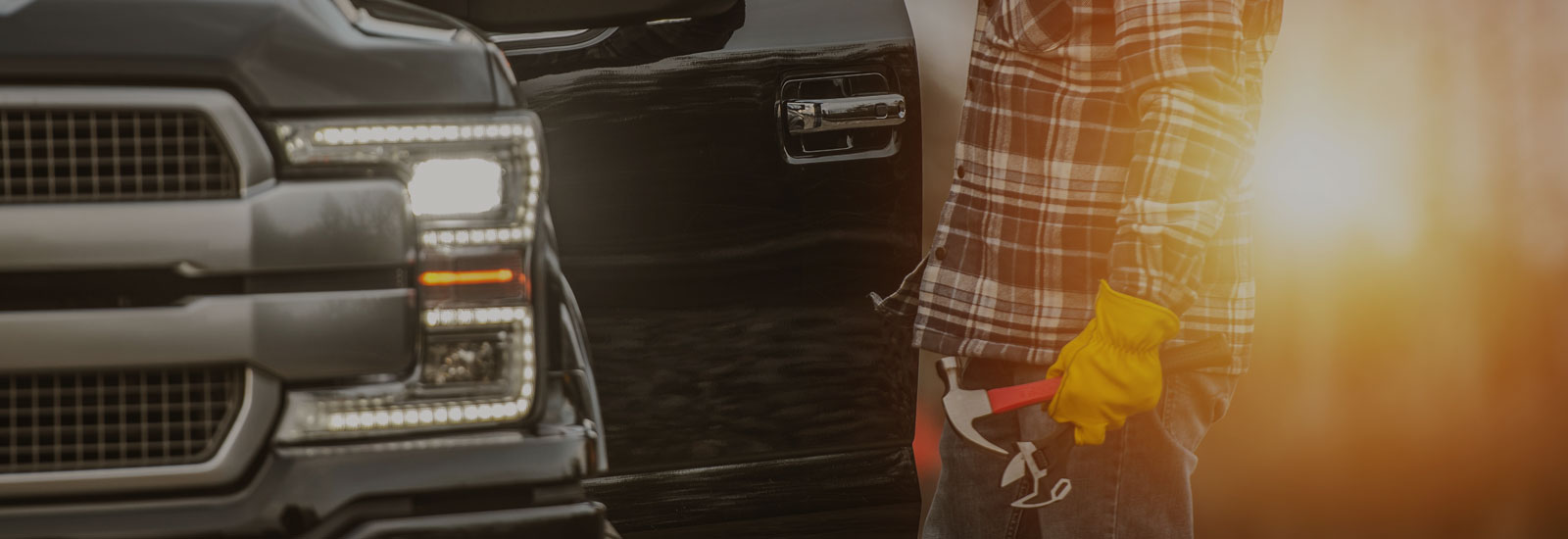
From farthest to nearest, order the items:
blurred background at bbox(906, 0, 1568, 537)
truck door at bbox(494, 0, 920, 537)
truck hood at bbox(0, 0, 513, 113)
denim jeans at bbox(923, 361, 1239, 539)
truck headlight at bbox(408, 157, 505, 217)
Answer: blurred background at bbox(906, 0, 1568, 537) → truck door at bbox(494, 0, 920, 537) → denim jeans at bbox(923, 361, 1239, 539) → truck headlight at bbox(408, 157, 505, 217) → truck hood at bbox(0, 0, 513, 113)

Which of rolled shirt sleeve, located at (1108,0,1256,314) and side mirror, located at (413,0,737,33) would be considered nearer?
rolled shirt sleeve, located at (1108,0,1256,314)

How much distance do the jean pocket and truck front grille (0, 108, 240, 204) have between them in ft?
4.94

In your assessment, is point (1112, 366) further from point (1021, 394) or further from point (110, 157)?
point (110, 157)

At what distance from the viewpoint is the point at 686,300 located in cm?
308

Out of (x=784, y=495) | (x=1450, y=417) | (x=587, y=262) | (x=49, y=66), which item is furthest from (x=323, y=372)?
(x=1450, y=417)

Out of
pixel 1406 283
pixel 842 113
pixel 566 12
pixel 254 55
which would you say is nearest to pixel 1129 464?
pixel 842 113

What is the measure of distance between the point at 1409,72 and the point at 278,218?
2.58m

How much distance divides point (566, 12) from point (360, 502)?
0.91 m

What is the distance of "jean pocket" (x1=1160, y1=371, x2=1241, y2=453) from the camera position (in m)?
2.79

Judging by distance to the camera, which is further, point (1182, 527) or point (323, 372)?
point (1182, 527)

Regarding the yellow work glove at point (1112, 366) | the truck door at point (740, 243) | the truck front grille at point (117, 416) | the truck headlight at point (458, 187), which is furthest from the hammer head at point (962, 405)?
the truck front grille at point (117, 416)

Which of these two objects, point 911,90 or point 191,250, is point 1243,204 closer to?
point 911,90

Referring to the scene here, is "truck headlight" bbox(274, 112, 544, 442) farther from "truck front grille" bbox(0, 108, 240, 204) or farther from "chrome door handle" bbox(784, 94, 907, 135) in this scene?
"chrome door handle" bbox(784, 94, 907, 135)

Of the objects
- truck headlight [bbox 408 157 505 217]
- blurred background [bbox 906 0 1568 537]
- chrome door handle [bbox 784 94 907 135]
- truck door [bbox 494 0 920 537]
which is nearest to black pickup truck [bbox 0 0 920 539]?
truck headlight [bbox 408 157 505 217]
